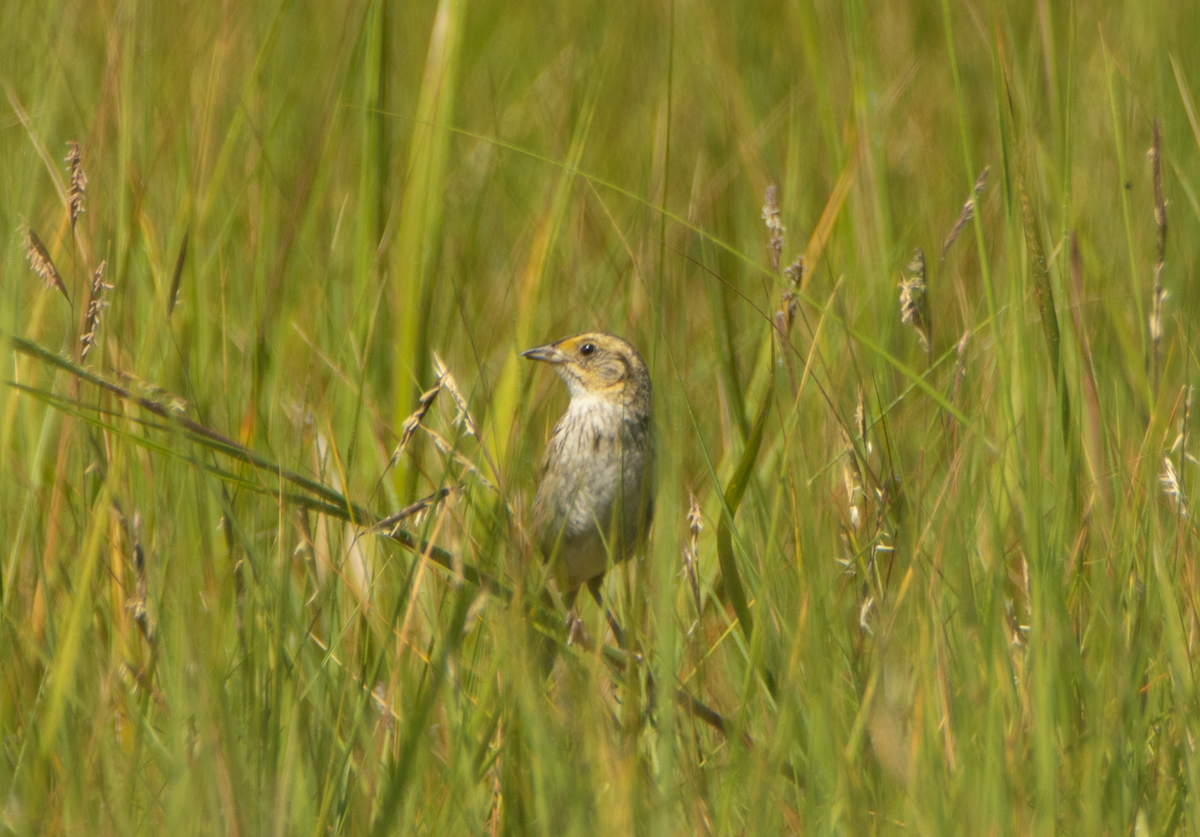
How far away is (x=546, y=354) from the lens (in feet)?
11.5

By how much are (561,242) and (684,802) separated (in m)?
2.69

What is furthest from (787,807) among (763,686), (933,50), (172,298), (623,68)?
(933,50)

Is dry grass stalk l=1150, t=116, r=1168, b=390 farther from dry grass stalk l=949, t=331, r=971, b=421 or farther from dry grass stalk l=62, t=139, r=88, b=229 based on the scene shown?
dry grass stalk l=62, t=139, r=88, b=229

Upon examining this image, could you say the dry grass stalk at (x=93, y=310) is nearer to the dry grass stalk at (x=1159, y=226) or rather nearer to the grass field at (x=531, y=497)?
the grass field at (x=531, y=497)

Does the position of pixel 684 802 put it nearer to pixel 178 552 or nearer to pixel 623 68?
pixel 178 552

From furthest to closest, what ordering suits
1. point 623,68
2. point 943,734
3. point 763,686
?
point 623,68 → point 763,686 → point 943,734

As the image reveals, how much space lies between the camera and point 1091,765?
1625 mm

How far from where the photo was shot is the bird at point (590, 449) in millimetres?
3494

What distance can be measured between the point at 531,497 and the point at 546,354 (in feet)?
3.87

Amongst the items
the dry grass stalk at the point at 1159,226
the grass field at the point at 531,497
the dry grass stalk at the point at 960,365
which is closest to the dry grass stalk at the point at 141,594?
the grass field at the point at 531,497

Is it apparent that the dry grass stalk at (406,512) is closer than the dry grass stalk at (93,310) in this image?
Yes

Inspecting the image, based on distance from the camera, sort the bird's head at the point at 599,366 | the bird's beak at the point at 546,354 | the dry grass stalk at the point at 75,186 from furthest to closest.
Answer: the bird's head at the point at 599,366
the bird's beak at the point at 546,354
the dry grass stalk at the point at 75,186

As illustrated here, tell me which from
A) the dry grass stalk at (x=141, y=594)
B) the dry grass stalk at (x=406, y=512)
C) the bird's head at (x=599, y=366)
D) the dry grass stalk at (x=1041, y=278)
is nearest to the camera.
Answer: the dry grass stalk at (x=406, y=512)

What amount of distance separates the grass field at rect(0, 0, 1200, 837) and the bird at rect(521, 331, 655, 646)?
177mm
